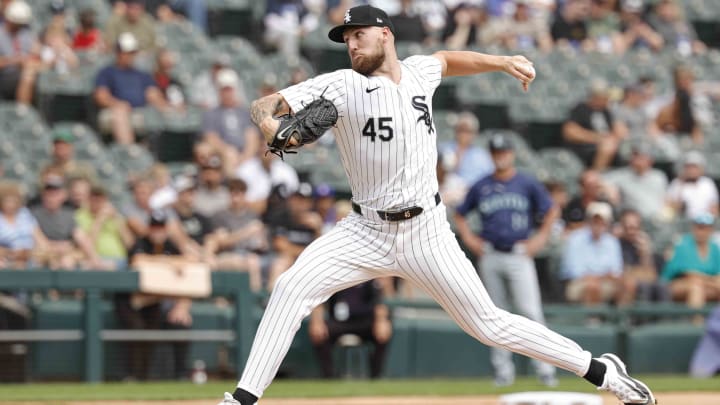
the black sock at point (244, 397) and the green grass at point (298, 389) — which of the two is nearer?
the black sock at point (244, 397)

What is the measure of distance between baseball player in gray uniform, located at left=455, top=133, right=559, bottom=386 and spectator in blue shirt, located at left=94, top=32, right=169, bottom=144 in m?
3.70

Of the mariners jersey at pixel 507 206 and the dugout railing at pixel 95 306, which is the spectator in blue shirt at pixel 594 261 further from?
the dugout railing at pixel 95 306

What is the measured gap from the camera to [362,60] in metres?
5.88

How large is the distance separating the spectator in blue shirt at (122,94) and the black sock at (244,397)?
6.82m

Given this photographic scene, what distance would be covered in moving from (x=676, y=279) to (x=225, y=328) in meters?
4.51

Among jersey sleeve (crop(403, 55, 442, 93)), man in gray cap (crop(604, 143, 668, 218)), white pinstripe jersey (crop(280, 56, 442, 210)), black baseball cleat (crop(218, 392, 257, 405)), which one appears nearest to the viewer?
black baseball cleat (crop(218, 392, 257, 405))

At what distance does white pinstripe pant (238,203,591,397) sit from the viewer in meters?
5.81

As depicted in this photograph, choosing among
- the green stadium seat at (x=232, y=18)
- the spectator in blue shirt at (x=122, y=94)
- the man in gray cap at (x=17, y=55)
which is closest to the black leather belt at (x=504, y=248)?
the spectator in blue shirt at (x=122, y=94)

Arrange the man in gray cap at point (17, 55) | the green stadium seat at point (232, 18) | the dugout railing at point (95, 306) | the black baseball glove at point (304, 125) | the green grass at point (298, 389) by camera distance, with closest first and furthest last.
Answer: the black baseball glove at point (304, 125)
the green grass at point (298, 389)
the dugout railing at point (95, 306)
the man in gray cap at point (17, 55)
the green stadium seat at point (232, 18)

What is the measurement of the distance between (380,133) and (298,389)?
13.3 ft

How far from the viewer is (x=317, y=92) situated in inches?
228

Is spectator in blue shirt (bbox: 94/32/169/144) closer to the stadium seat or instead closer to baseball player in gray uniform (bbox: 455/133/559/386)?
the stadium seat

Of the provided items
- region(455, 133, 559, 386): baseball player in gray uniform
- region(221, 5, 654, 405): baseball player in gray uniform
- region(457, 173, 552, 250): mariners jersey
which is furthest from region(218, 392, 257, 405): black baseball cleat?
region(457, 173, 552, 250): mariners jersey

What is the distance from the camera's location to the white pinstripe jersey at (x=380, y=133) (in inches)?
228
